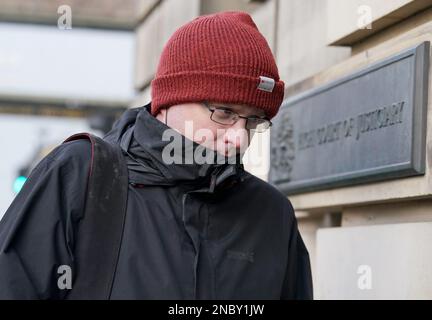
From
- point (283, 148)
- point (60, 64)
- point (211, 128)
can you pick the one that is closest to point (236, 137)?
point (211, 128)

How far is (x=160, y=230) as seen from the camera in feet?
9.48

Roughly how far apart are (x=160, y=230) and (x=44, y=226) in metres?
0.35

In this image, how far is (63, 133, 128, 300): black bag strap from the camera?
9.06 ft

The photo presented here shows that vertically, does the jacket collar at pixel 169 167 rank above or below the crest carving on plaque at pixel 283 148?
below

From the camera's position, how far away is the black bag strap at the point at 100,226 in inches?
109

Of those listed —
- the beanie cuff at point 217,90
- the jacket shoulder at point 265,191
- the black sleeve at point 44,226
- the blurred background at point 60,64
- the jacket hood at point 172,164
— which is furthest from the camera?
the blurred background at point 60,64

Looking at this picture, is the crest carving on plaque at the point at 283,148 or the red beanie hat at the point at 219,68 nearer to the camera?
the red beanie hat at the point at 219,68

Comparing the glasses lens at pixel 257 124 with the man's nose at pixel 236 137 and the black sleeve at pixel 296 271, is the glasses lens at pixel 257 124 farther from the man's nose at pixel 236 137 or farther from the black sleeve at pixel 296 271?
the black sleeve at pixel 296 271

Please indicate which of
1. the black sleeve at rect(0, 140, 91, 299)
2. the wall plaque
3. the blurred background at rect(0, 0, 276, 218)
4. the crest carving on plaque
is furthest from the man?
the blurred background at rect(0, 0, 276, 218)

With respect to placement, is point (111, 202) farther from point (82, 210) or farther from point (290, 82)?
point (290, 82)

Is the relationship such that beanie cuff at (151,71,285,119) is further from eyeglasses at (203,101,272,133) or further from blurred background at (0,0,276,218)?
blurred background at (0,0,276,218)

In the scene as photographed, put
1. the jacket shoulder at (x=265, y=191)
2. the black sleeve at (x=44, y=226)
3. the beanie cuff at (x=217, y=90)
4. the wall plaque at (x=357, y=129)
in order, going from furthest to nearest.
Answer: the wall plaque at (x=357, y=129), the jacket shoulder at (x=265, y=191), the beanie cuff at (x=217, y=90), the black sleeve at (x=44, y=226)

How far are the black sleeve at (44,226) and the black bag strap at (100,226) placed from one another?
0.03 meters

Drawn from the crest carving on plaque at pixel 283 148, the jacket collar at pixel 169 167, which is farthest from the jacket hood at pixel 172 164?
the crest carving on plaque at pixel 283 148
